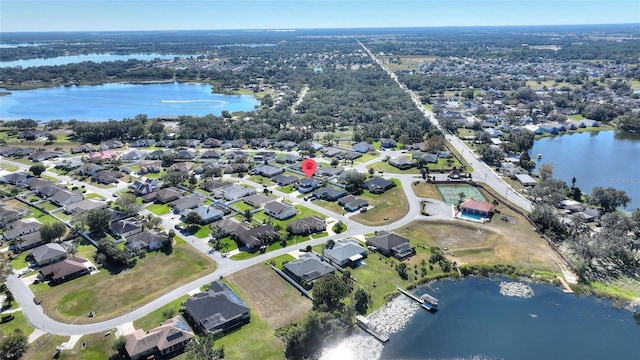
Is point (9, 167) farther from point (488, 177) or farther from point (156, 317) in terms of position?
point (488, 177)

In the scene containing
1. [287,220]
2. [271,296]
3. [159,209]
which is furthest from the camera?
[159,209]

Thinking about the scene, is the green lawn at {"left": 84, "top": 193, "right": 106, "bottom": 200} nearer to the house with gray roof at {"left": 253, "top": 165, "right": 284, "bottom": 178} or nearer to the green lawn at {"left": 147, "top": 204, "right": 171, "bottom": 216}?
the green lawn at {"left": 147, "top": 204, "right": 171, "bottom": 216}

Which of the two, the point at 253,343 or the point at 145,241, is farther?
the point at 145,241

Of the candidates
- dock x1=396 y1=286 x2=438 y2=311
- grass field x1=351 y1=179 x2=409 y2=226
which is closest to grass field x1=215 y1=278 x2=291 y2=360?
dock x1=396 y1=286 x2=438 y2=311

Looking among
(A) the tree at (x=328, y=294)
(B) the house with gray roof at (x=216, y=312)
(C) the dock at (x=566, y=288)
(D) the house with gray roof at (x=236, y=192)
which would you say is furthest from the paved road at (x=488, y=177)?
(B) the house with gray roof at (x=216, y=312)

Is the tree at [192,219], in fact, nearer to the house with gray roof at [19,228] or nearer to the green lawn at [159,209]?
the green lawn at [159,209]

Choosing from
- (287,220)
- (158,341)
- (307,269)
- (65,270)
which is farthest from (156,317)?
(287,220)
